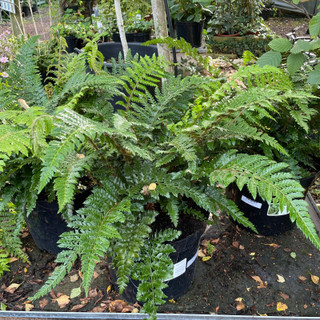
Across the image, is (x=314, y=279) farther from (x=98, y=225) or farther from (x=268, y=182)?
(x=98, y=225)

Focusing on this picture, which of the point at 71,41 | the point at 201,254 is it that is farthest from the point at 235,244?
the point at 71,41

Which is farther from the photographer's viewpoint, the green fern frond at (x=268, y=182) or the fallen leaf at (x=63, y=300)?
the fallen leaf at (x=63, y=300)

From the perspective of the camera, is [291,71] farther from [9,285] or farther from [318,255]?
[9,285]

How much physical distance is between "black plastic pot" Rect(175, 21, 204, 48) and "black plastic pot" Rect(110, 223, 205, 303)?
4578 millimetres

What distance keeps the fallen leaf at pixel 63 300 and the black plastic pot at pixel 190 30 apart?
15.4 ft

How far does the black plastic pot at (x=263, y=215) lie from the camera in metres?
1.97

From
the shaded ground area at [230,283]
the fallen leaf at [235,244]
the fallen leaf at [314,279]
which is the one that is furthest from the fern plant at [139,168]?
the fallen leaf at [314,279]

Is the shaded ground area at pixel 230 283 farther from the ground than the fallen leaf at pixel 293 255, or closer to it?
farther from the ground

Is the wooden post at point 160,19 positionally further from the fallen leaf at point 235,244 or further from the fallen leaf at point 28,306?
the fallen leaf at point 28,306

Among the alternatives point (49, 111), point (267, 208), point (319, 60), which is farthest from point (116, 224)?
point (319, 60)

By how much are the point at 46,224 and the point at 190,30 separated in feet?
14.9

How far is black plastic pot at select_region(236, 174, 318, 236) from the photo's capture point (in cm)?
197

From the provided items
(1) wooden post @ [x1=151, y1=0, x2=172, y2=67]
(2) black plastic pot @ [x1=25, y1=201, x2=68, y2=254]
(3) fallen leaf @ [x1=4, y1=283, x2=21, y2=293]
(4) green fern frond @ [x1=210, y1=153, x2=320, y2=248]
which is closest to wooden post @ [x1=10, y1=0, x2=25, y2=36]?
(1) wooden post @ [x1=151, y1=0, x2=172, y2=67]

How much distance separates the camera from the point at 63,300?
177cm
